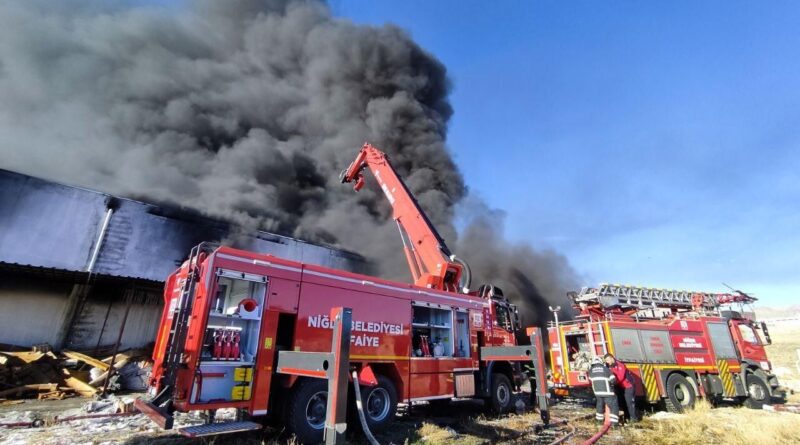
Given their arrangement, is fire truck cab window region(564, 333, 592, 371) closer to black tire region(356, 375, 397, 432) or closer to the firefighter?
the firefighter

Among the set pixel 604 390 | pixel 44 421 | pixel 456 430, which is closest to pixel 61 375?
pixel 44 421

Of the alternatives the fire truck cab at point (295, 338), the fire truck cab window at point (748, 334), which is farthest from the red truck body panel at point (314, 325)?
the fire truck cab window at point (748, 334)

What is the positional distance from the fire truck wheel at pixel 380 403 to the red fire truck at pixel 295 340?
0.05ft

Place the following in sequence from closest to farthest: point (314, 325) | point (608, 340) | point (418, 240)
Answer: point (314, 325), point (608, 340), point (418, 240)

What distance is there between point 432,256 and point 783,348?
29514 mm

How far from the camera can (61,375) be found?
31.9ft

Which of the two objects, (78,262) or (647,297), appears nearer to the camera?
(78,262)

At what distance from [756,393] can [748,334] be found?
1.78 meters

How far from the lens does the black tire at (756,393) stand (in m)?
10.4

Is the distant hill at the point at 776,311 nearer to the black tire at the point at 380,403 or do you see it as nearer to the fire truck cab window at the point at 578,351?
the fire truck cab window at the point at 578,351

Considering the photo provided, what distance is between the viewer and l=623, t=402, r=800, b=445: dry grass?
18.7 ft

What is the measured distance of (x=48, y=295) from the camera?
12.0 metres

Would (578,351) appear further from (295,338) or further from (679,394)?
(295,338)

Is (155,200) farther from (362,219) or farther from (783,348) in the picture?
(783,348)
